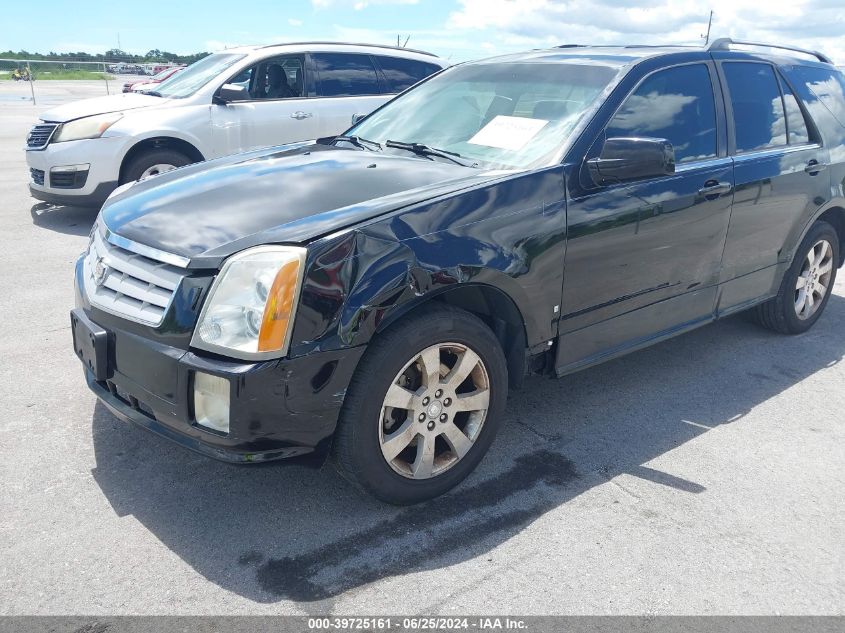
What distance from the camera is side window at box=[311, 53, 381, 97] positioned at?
845cm

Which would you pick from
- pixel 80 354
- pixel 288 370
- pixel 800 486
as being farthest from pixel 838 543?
pixel 80 354

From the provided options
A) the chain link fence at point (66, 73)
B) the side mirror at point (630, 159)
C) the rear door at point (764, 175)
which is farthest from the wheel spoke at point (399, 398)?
the chain link fence at point (66, 73)

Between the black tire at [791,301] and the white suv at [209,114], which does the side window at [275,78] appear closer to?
the white suv at [209,114]

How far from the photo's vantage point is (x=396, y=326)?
9.40 ft

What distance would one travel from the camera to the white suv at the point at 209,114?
24.7ft

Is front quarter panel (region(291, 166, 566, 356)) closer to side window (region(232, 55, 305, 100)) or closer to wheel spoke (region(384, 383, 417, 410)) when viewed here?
wheel spoke (region(384, 383, 417, 410))

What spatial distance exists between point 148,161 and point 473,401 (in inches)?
223

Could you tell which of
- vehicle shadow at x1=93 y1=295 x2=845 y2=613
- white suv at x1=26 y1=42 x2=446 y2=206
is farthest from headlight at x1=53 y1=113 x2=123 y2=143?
vehicle shadow at x1=93 y1=295 x2=845 y2=613

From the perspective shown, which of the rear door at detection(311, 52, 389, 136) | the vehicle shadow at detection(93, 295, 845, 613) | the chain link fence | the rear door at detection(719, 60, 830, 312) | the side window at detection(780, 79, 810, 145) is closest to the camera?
the vehicle shadow at detection(93, 295, 845, 613)

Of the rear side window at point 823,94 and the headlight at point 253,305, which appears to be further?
the rear side window at point 823,94

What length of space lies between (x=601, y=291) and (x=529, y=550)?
1.30 meters

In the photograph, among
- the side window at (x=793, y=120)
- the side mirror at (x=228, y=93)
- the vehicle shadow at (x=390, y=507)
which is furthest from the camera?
the side mirror at (x=228, y=93)

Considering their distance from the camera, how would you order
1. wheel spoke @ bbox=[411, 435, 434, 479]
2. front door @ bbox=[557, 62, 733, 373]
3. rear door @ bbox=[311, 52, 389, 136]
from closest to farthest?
wheel spoke @ bbox=[411, 435, 434, 479] < front door @ bbox=[557, 62, 733, 373] < rear door @ bbox=[311, 52, 389, 136]

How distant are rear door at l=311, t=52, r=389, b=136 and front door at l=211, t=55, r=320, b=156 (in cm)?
13
